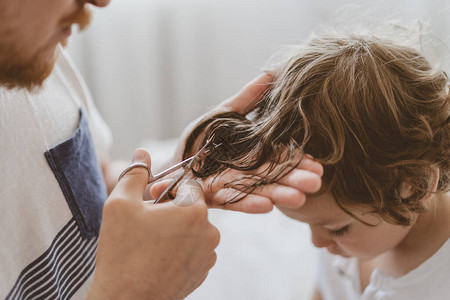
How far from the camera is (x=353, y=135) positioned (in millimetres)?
705

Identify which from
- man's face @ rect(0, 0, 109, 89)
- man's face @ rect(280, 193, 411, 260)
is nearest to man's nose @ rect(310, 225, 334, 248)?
man's face @ rect(280, 193, 411, 260)

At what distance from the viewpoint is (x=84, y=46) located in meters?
2.22

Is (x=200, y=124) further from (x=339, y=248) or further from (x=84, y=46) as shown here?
(x=84, y=46)

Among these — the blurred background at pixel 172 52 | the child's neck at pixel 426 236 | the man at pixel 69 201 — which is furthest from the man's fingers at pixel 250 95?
the blurred background at pixel 172 52

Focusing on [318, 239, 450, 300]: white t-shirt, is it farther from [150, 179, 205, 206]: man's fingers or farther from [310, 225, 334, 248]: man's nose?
[150, 179, 205, 206]: man's fingers

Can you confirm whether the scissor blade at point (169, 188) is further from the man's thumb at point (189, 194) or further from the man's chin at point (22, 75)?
the man's chin at point (22, 75)

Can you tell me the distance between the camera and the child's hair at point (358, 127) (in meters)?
0.70

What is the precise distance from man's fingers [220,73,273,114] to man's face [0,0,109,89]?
0.26 meters

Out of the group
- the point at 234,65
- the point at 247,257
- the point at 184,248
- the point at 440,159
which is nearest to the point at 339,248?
the point at 440,159

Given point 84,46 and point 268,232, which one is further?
point 84,46

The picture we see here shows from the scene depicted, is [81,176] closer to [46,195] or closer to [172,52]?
[46,195]

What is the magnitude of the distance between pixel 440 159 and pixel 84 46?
181 cm

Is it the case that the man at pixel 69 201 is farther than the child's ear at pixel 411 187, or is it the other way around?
the child's ear at pixel 411 187

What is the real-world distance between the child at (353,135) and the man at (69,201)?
68mm
